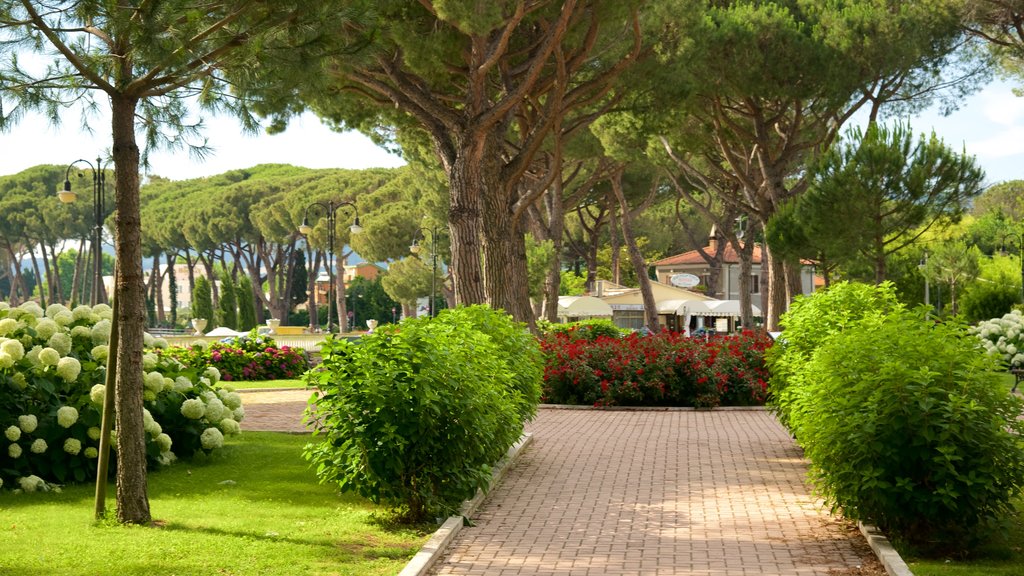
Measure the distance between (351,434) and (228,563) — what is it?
1408mm

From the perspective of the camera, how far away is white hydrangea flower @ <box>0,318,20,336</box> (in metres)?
8.76

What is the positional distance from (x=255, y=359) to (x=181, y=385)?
1444 centimetres

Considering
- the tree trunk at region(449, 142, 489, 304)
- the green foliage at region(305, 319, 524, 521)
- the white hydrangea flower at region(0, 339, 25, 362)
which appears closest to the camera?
the green foliage at region(305, 319, 524, 521)

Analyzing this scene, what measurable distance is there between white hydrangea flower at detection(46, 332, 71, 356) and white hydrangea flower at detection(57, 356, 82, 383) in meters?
0.28

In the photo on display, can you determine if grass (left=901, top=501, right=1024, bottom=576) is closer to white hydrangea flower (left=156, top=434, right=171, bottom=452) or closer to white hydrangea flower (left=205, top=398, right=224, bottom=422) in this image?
white hydrangea flower (left=156, top=434, right=171, bottom=452)

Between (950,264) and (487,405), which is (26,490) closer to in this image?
(487,405)

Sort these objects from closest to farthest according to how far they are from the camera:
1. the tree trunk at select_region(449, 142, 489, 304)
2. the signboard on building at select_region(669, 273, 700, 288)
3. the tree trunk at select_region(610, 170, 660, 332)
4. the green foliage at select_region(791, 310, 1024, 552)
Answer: the green foliage at select_region(791, 310, 1024, 552), the tree trunk at select_region(449, 142, 489, 304), the tree trunk at select_region(610, 170, 660, 332), the signboard on building at select_region(669, 273, 700, 288)

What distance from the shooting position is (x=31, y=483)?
8.11 m

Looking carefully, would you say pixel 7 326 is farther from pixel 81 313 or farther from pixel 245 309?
pixel 245 309

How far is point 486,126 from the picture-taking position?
17641mm

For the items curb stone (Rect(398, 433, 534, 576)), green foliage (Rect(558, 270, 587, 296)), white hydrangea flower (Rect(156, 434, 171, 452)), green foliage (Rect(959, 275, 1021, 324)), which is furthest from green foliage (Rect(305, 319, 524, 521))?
green foliage (Rect(558, 270, 587, 296))

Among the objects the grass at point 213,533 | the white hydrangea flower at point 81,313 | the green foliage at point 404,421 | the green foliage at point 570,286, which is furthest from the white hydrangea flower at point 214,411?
the green foliage at point 570,286

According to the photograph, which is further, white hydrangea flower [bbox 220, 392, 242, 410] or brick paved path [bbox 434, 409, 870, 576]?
white hydrangea flower [bbox 220, 392, 242, 410]

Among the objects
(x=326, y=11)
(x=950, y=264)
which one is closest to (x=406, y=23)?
(x=326, y=11)
